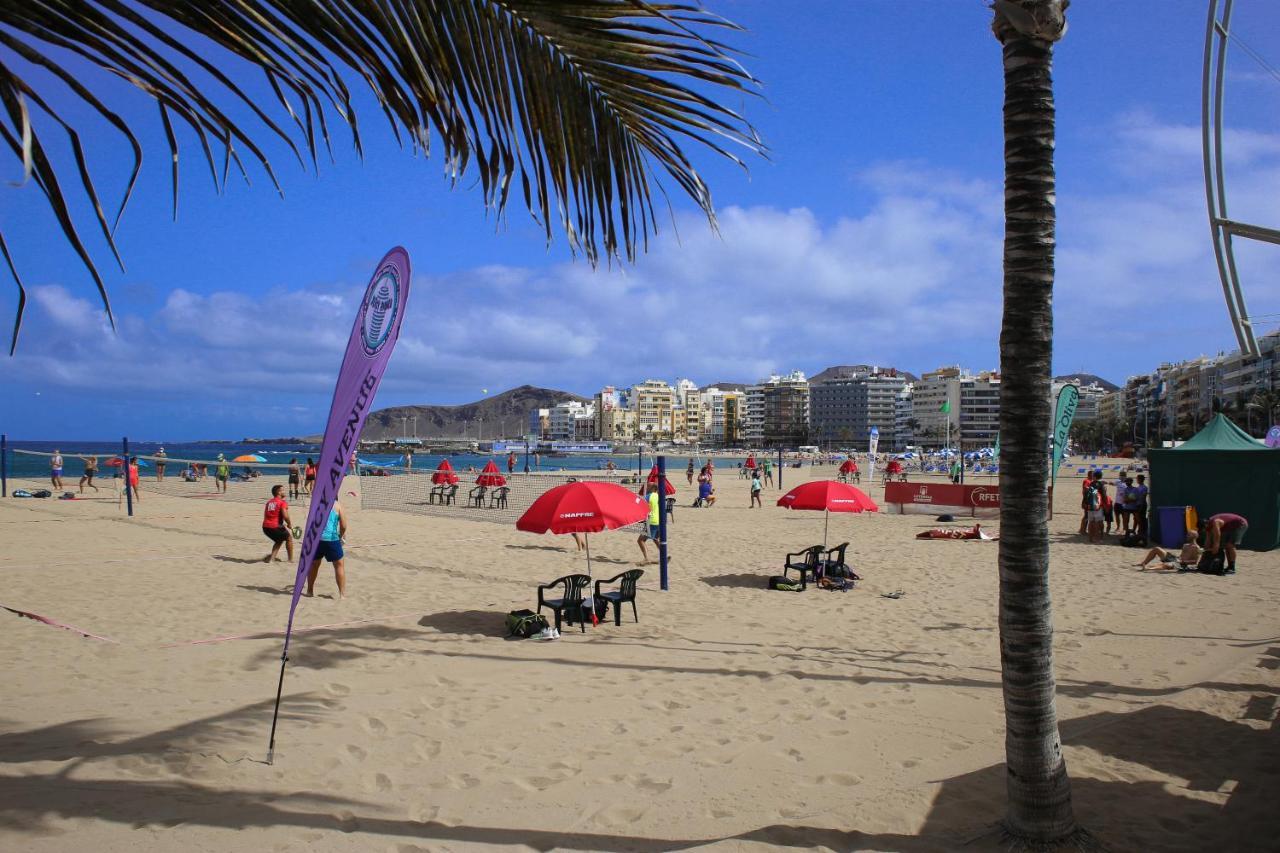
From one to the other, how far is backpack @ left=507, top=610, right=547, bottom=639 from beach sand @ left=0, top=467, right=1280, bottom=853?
0.16 meters

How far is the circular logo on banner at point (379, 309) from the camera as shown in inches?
147

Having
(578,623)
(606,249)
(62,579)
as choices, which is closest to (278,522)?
(62,579)

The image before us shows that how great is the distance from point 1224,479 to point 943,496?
6858 mm

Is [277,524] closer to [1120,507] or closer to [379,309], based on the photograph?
[379,309]

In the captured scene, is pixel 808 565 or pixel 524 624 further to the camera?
pixel 808 565

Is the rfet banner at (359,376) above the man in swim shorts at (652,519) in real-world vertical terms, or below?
above

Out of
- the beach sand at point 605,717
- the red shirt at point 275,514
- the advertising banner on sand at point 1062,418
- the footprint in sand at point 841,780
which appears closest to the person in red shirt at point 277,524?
the red shirt at point 275,514

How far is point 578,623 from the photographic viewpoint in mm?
8297

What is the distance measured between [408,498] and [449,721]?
22469 mm

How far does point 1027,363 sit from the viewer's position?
123 inches

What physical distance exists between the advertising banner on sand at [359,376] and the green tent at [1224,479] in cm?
1565

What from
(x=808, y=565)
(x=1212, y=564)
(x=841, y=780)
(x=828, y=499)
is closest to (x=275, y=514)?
(x=808, y=565)

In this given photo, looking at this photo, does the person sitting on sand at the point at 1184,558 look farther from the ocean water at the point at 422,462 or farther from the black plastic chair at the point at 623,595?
the ocean water at the point at 422,462

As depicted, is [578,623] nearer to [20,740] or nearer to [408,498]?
[20,740]
